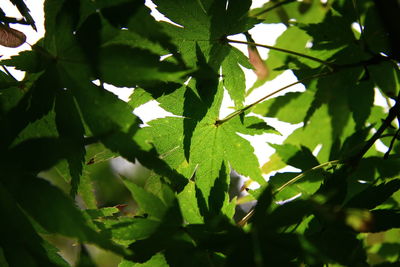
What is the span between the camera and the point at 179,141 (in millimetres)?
1236

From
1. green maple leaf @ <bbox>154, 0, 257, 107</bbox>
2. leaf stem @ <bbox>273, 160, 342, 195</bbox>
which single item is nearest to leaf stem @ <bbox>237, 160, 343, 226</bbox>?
leaf stem @ <bbox>273, 160, 342, 195</bbox>

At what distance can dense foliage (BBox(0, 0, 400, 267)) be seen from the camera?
74 centimetres

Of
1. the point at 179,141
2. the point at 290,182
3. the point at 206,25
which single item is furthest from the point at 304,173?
the point at 206,25

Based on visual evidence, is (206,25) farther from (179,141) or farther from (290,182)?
(290,182)

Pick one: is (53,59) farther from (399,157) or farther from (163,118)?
(399,157)

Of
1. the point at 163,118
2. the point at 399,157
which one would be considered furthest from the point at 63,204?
the point at 399,157

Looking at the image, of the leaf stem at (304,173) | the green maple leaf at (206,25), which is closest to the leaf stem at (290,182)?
the leaf stem at (304,173)

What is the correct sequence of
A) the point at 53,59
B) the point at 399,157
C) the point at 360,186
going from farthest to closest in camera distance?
the point at 360,186, the point at 399,157, the point at 53,59

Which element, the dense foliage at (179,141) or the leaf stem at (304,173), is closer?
the dense foliage at (179,141)

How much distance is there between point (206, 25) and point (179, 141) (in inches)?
13.2

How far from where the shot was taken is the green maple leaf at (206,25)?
44.0 inches

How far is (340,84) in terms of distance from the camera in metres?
1.46

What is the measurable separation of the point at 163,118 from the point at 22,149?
0.52 metres

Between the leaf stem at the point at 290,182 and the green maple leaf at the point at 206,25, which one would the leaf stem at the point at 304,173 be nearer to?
the leaf stem at the point at 290,182
